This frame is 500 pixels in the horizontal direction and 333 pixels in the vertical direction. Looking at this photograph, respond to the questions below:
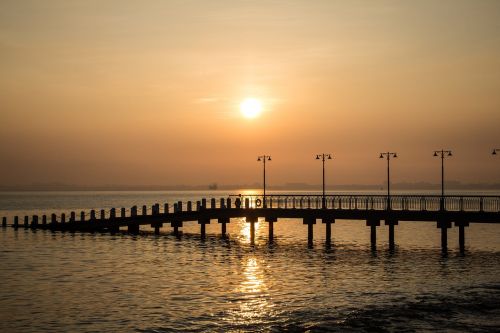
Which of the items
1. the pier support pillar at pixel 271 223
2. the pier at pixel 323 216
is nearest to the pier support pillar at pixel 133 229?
the pier at pixel 323 216

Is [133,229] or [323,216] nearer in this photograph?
[323,216]

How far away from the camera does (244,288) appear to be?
35.2m

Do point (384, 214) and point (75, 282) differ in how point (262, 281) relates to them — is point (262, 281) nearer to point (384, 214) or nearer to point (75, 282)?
point (75, 282)

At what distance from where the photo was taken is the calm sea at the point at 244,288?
26266 millimetres

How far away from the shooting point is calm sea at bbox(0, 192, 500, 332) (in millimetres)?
26266

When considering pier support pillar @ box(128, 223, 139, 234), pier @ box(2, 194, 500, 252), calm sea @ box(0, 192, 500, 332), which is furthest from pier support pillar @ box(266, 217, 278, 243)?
pier support pillar @ box(128, 223, 139, 234)

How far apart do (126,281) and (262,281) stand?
26.8 feet

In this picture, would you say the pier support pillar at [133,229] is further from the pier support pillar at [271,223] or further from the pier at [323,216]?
the pier support pillar at [271,223]

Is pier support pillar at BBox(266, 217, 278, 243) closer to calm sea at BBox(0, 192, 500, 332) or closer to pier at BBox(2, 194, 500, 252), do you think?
pier at BBox(2, 194, 500, 252)

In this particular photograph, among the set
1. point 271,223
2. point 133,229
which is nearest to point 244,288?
point 271,223

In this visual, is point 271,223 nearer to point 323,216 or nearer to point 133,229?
point 323,216

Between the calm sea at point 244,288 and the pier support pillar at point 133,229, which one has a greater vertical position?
the pier support pillar at point 133,229

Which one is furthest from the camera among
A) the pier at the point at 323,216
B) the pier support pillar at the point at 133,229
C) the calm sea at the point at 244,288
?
the pier support pillar at the point at 133,229

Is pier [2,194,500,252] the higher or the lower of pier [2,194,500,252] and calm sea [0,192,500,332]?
the higher
